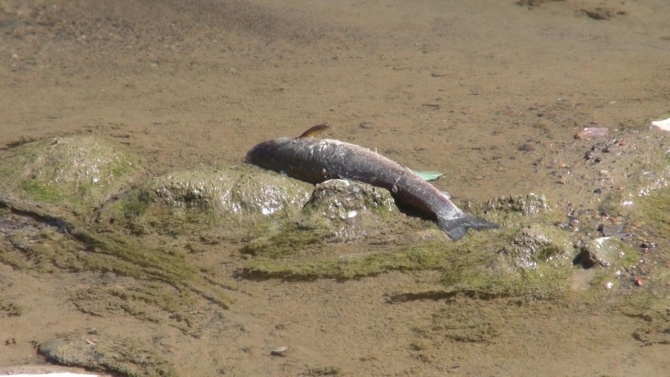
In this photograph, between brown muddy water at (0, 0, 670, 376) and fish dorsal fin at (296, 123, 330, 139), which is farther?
fish dorsal fin at (296, 123, 330, 139)

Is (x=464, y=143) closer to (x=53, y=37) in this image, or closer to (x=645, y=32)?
(x=645, y=32)

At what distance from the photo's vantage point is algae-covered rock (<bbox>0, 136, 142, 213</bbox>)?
4754mm

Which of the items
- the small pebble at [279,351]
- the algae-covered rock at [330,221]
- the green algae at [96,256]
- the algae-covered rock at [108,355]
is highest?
the algae-covered rock at [330,221]

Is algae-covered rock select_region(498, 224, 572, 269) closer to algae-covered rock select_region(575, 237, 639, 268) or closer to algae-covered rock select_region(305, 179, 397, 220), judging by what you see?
algae-covered rock select_region(575, 237, 639, 268)

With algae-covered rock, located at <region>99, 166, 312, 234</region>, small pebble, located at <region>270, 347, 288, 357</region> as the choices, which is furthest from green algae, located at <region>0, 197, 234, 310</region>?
small pebble, located at <region>270, 347, 288, 357</region>

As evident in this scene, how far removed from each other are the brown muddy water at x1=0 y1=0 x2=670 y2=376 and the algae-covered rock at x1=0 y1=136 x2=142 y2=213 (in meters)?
0.04

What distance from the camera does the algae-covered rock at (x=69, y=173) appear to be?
15.6 feet

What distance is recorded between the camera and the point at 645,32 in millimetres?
6938

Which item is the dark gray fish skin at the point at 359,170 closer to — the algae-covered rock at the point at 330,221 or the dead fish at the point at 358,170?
the dead fish at the point at 358,170

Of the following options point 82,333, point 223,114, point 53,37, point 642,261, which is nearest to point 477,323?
point 642,261

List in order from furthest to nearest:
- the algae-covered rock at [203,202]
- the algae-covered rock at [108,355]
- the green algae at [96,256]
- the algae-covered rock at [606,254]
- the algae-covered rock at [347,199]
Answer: the algae-covered rock at [203,202], the algae-covered rock at [347,199], the green algae at [96,256], the algae-covered rock at [606,254], the algae-covered rock at [108,355]

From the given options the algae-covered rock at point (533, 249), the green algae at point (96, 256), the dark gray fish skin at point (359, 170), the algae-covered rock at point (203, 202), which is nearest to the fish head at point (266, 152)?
the dark gray fish skin at point (359, 170)

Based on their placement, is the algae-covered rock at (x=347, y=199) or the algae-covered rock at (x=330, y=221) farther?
the algae-covered rock at (x=347, y=199)

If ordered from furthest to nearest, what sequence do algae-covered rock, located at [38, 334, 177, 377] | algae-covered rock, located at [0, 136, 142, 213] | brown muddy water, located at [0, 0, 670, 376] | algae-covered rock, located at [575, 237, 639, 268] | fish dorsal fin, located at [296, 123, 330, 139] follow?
1. fish dorsal fin, located at [296, 123, 330, 139]
2. algae-covered rock, located at [0, 136, 142, 213]
3. algae-covered rock, located at [575, 237, 639, 268]
4. brown muddy water, located at [0, 0, 670, 376]
5. algae-covered rock, located at [38, 334, 177, 377]
